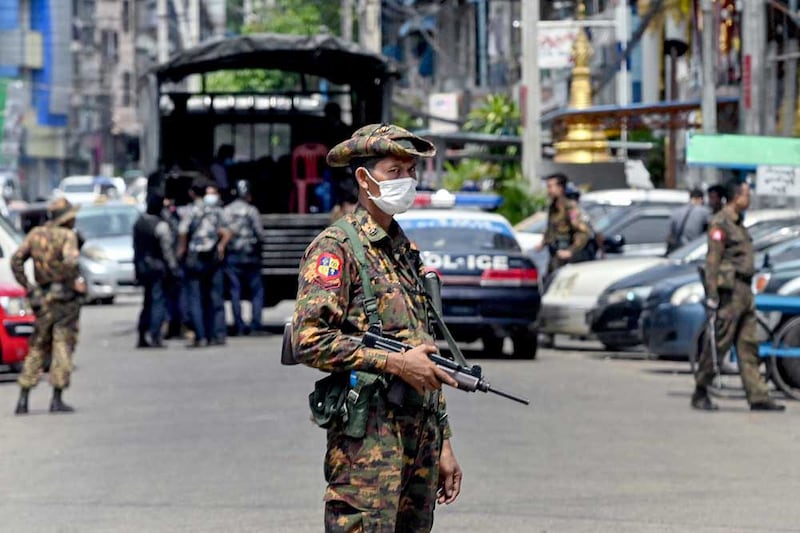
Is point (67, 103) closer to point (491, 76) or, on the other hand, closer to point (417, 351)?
point (491, 76)

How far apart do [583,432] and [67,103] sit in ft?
247

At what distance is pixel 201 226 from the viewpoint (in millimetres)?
21156

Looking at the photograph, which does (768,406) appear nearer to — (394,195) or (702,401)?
(702,401)

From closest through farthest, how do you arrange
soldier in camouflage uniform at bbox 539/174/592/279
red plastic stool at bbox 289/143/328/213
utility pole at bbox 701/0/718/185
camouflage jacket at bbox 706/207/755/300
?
camouflage jacket at bbox 706/207/755/300 < soldier in camouflage uniform at bbox 539/174/592/279 < utility pole at bbox 701/0/718/185 < red plastic stool at bbox 289/143/328/213

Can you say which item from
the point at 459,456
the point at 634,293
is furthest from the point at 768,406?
the point at 634,293

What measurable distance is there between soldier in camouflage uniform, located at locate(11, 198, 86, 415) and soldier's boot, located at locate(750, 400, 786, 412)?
5223 mm

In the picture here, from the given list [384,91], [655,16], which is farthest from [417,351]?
[655,16]

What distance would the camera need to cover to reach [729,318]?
14.4 metres

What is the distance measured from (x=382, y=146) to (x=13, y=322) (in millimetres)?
12328

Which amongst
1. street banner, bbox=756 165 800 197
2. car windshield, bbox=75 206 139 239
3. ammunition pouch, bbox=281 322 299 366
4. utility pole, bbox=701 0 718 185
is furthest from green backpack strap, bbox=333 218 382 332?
car windshield, bbox=75 206 139 239

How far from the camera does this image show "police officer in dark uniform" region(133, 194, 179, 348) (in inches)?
834

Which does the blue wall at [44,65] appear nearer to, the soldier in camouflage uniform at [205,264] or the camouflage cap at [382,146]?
the soldier in camouflage uniform at [205,264]

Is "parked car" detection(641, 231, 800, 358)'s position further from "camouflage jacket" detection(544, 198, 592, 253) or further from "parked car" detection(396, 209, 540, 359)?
"camouflage jacket" detection(544, 198, 592, 253)

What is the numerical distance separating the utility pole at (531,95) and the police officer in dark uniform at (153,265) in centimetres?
1348
